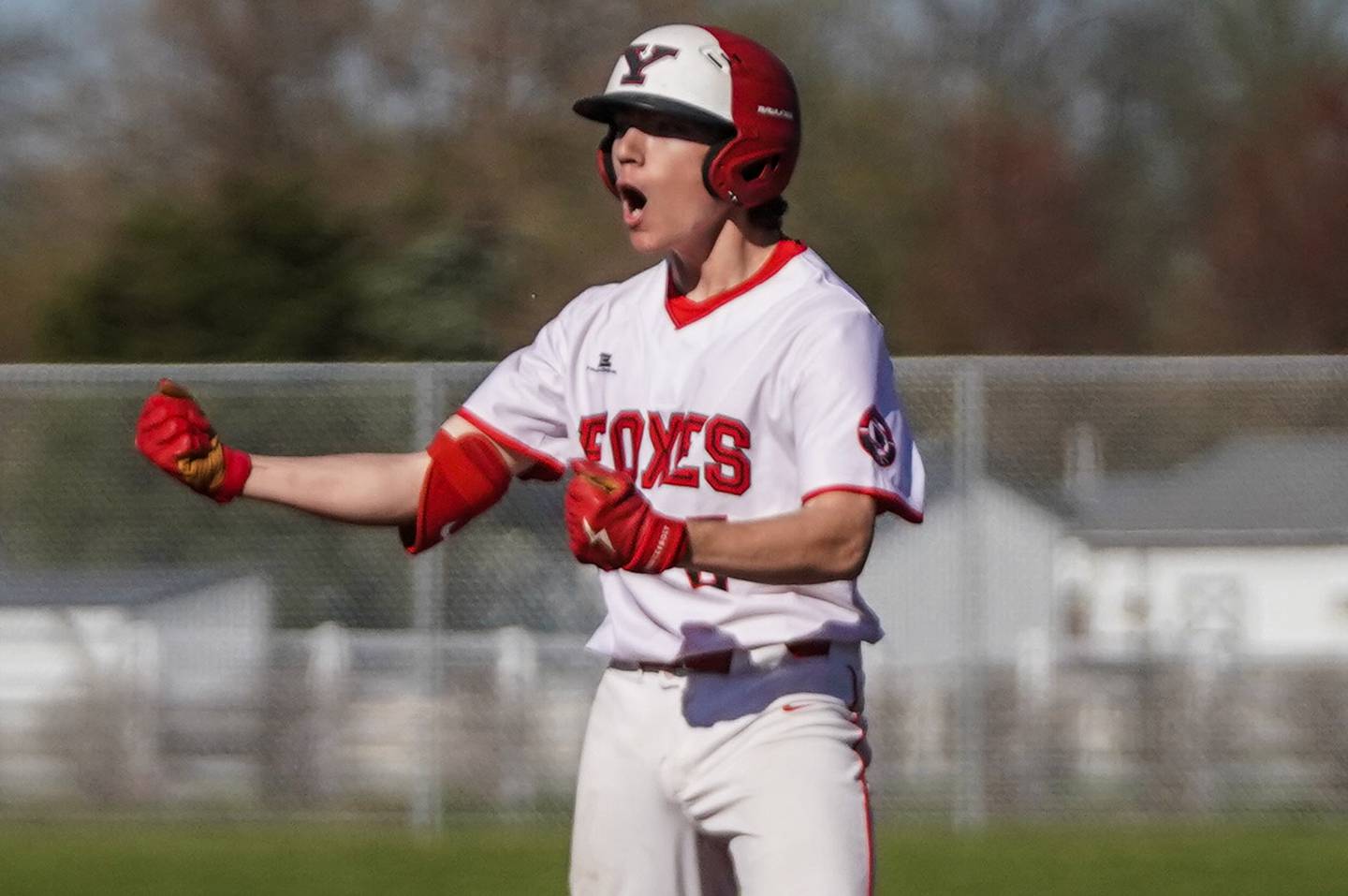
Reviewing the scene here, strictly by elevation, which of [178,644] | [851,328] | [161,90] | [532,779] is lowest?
[532,779]

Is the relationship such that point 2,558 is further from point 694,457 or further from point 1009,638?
point 694,457

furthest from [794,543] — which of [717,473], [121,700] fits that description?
[121,700]

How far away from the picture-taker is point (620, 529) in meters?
3.40

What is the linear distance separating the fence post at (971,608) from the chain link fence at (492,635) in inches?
0.6

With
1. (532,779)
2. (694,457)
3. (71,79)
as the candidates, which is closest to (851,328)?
(694,457)

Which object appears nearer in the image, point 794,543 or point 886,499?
point 794,543

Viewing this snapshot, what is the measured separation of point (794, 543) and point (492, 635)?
7.56m

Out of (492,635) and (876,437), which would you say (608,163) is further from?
(492,635)

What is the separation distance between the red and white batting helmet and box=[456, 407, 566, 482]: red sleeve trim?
62cm

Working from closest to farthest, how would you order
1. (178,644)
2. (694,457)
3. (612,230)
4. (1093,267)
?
(694,457) < (178,644) < (612,230) < (1093,267)

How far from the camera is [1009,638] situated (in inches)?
437

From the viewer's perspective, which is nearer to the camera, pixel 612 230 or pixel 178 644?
pixel 178 644

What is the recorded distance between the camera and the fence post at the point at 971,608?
10758 millimetres

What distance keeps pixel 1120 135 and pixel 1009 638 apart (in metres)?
20.6
